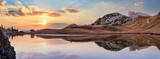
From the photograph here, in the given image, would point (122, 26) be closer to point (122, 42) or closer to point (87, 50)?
point (122, 42)

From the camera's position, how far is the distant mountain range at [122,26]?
96000mm

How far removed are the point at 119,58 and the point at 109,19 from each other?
187 meters

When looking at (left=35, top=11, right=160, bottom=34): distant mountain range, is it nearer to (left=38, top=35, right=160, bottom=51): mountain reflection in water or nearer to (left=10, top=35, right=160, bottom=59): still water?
(left=38, top=35, right=160, bottom=51): mountain reflection in water

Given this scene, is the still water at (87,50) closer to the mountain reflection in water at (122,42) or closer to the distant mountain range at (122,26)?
the mountain reflection in water at (122,42)

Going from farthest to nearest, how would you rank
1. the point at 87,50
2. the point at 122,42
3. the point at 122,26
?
the point at 122,26
the point at 122,42
the point at 87,50

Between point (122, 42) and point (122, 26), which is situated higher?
point (122, 26)

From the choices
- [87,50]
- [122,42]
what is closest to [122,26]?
[122,42]

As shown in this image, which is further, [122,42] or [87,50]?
[122,42]

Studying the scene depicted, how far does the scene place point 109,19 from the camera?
19488cm

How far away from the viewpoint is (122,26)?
130 m

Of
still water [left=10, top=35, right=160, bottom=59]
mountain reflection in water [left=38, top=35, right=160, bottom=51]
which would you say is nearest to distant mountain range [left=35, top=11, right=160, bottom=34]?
mountain reflection in water [left=38, top=35, right=160, bottom=51]

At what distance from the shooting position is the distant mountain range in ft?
315

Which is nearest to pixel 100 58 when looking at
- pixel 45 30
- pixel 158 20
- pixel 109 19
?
pixel 45 30

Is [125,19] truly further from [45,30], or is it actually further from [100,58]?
[100,58]
